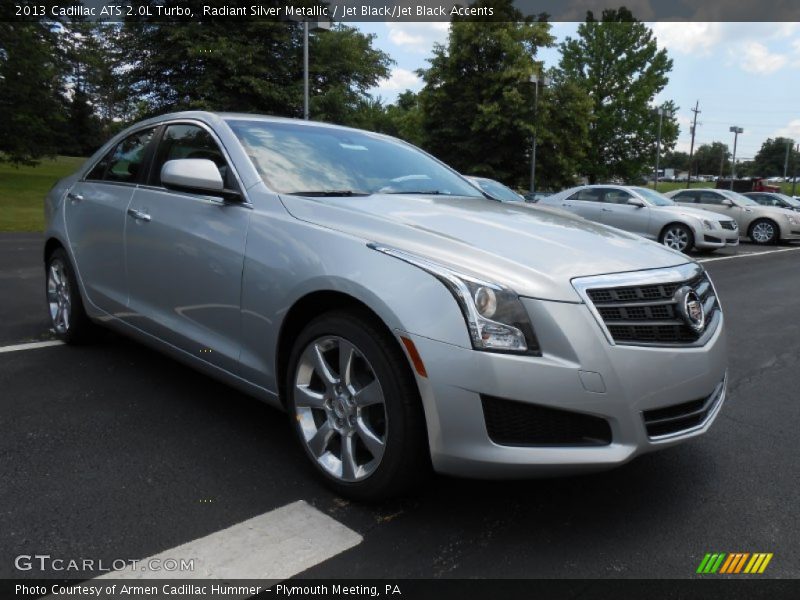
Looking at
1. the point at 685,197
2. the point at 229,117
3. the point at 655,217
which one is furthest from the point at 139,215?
the point at 685,197

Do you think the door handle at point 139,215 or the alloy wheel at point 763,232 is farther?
the alloy wheel at point 763,232

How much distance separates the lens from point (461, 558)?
2309mm

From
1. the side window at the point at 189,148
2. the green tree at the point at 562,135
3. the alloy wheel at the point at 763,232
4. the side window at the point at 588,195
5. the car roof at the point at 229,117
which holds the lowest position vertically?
the alloy wheel at the point at 763,232

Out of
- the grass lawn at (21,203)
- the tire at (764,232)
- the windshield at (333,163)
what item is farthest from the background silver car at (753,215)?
the grass lawn at (21,203)

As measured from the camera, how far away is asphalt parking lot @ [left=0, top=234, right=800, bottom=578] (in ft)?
7.63

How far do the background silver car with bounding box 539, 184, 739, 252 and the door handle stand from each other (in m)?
11.8

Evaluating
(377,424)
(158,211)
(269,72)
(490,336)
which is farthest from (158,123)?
(269,72)

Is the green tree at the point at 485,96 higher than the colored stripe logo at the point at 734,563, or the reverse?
the green tree at the point at 485,96

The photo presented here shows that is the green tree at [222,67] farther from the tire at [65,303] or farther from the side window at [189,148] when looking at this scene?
the side window at [189,148]

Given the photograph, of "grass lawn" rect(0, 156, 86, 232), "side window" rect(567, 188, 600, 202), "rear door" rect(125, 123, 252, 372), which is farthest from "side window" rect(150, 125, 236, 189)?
"side window" rect(567, 188, 600, 202)

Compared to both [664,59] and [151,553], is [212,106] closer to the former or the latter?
[151,553]

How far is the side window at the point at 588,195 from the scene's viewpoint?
1529 cm

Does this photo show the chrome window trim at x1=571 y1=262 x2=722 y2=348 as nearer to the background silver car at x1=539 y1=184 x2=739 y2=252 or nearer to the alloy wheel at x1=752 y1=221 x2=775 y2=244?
the background silver car at x1=539 y1=184 x2=739 y2=252

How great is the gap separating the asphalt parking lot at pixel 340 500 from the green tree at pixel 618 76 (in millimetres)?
41041
